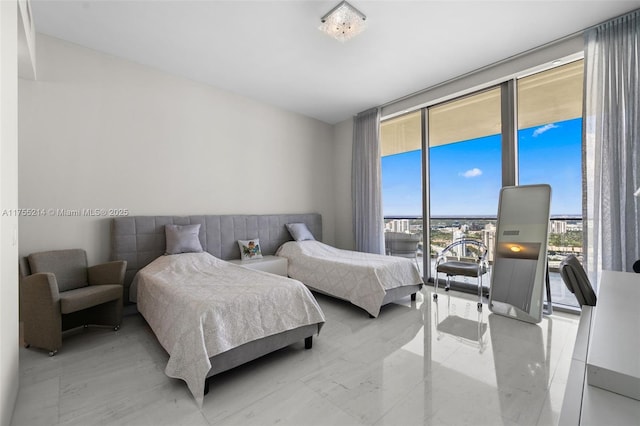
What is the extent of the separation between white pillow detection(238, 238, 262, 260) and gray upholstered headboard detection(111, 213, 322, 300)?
11 cm

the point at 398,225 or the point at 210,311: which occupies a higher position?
the point at 398,225

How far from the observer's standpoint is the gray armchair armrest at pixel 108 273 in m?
2.74

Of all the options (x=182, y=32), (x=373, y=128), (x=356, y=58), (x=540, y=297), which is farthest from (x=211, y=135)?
(x=540, y=297)

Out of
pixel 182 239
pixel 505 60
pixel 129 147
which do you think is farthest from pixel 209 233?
pixel 505 60

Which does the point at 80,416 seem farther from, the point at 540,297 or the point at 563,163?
the point at 563,163

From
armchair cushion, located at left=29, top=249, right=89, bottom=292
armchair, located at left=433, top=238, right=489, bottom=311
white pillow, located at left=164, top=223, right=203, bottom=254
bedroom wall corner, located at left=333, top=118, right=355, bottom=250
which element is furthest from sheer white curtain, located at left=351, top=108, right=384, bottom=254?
armchair cushion, located at left=29, top=249, right=89, bottom=292

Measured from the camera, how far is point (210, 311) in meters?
1.85

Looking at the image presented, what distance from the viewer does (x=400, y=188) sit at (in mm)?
4789

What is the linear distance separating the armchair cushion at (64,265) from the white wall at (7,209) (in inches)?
41.6

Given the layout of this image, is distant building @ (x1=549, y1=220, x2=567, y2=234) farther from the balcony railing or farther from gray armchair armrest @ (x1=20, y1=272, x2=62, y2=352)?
gray armchair armrest @ (x1=20, y1=272, x2=62, y2=352)

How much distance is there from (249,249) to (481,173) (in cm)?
347

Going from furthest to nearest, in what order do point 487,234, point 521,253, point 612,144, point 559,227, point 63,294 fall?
point 487,234 < point 559,227 < point 521,253 < point 612,144 < point 63,294

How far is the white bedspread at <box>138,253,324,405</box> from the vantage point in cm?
177

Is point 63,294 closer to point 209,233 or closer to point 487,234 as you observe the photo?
point 209,233
